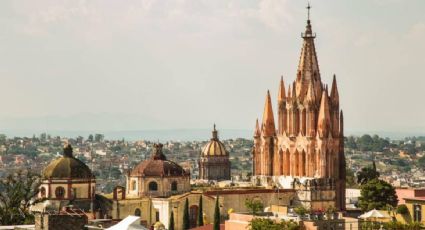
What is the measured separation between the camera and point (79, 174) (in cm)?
9188

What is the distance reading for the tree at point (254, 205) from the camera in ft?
293

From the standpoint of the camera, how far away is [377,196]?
93312 mm

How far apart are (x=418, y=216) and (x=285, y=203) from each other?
1382 inches

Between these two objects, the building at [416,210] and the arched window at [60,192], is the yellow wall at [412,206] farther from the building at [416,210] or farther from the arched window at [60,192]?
the arched window at [60,192]

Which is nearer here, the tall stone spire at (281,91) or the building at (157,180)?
the building at (157,180)

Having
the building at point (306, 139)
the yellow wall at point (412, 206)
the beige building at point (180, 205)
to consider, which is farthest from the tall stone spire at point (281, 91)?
the yellow wall at point (412, 206)

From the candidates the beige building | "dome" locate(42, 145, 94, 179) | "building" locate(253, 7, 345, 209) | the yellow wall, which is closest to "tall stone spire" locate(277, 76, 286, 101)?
"building" locate(253, 7, 345, 209)

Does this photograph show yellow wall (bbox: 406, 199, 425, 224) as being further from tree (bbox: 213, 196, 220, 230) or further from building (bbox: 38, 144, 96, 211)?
building (bbox: 38, 144, 96, 211)

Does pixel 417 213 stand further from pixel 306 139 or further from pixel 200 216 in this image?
pixel 306 139

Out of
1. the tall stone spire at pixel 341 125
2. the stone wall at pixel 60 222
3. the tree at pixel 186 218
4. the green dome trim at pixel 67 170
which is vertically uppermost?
the tall stone spire at pixel 341 125

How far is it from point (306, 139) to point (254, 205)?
1717 centimetres

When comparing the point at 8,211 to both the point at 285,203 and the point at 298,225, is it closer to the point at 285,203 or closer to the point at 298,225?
the point at 298,225

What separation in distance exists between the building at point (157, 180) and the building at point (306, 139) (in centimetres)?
1141

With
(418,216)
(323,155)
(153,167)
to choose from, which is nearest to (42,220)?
(418,216)
